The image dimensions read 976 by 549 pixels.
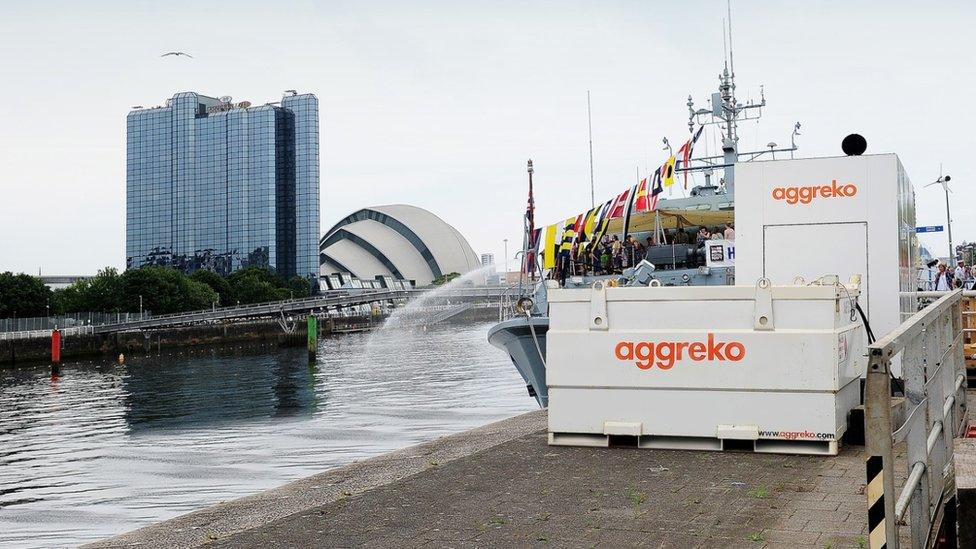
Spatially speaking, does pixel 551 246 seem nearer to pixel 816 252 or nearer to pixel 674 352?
pixel 816 252

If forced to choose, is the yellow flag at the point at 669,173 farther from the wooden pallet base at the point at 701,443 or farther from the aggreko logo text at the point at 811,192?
the wooden pallet base at the point at 701,443

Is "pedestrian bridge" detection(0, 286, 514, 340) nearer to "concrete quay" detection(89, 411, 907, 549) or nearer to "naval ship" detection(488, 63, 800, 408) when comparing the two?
"naval ship" detection(488, 63, 800, 408)

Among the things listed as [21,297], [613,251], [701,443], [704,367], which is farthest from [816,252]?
[21,297]

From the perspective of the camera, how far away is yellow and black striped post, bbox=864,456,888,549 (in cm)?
445

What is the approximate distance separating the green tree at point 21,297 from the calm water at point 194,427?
2782 centimetres

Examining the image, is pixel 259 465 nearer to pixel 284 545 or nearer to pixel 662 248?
pixel 662 248

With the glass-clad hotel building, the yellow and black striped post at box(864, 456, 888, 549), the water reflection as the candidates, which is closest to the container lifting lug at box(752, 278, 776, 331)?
the yellow and black striped post at box(864, 456, 888, 549)

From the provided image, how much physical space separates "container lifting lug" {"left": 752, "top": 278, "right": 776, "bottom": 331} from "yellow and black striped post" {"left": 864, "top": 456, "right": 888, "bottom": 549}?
509 centimetres

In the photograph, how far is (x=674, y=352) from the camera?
386 inches

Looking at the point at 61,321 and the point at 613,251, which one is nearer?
the point at 613,251

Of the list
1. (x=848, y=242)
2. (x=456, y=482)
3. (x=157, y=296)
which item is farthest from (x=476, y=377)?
(x=157, y=296)

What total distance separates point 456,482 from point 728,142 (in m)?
22.7

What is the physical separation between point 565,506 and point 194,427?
23184mm

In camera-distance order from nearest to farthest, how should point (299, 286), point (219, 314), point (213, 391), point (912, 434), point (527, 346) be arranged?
point (912, 434)
point (527, 346)
point (213, 391)
point (219, 314)
point (299, 286)
